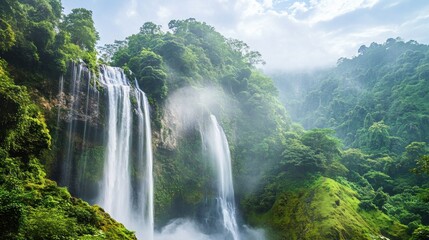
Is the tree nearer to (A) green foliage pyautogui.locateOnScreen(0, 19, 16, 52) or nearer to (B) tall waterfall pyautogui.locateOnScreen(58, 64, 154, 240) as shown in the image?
(B) tall waterfall pyautogui.locateOnScreen(58, 64, 154, 240)

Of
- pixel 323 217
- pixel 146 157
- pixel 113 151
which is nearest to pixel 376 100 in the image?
pixel 323 217

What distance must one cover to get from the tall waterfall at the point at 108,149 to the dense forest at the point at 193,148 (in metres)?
0.30

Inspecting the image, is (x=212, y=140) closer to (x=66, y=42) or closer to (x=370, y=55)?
(x=66, y=42)

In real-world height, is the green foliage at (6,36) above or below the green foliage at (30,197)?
above

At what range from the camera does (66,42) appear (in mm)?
20031

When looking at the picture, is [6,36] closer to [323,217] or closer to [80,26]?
[80,26]

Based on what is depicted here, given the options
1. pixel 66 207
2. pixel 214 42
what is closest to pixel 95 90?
pixel 66 207

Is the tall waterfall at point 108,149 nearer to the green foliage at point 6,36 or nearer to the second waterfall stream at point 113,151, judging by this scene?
the second waterfall stream at point 113,151

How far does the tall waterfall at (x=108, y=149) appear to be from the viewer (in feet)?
64.6

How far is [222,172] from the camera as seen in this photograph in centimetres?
3041

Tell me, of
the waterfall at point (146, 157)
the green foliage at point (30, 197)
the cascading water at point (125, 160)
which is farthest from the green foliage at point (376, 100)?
the green foliage at point (30, 197)

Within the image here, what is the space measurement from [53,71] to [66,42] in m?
2.30

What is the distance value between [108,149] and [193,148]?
10.0 meters

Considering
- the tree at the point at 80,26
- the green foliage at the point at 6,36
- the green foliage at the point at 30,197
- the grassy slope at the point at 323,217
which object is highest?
the tree at the point at 80,26
